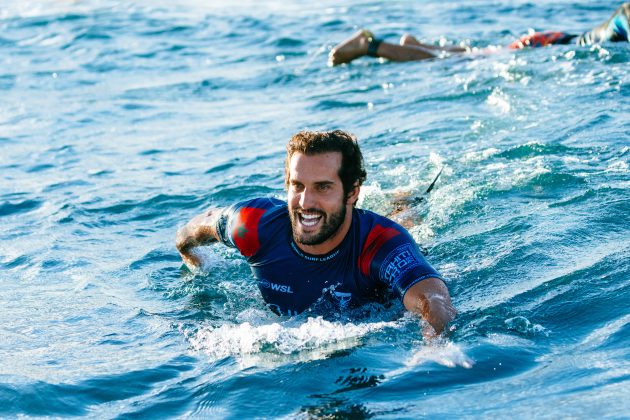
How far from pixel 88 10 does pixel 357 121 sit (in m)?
9.99

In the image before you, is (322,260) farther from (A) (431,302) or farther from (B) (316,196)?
(A) (431,302)

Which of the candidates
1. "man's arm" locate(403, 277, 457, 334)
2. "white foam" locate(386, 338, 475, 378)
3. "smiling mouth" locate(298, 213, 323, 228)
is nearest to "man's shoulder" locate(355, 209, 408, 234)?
"smiling mouth" locate(298, 213, 323, 228)

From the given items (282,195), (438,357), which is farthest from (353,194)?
(282,195)

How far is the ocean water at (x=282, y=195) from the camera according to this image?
4.68 meters

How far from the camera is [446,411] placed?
4266 mm

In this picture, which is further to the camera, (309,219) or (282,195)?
(282,195)

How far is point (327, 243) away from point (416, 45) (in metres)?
7.88

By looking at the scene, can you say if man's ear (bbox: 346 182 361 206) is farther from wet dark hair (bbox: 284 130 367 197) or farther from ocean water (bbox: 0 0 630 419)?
ocean water (bbox: 0 0 630 419)

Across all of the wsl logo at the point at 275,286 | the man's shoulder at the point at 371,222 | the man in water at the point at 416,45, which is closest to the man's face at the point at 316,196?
the man's shoulder at the point at 371,222

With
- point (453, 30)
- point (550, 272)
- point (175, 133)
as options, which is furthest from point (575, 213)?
point (453, 30)

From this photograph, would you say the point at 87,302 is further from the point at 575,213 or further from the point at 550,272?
the point at 575,213

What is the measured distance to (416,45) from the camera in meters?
12.9

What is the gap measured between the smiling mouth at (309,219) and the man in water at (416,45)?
7681mm

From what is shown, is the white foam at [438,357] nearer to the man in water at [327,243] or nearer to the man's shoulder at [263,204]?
the man in water at [327,243]
